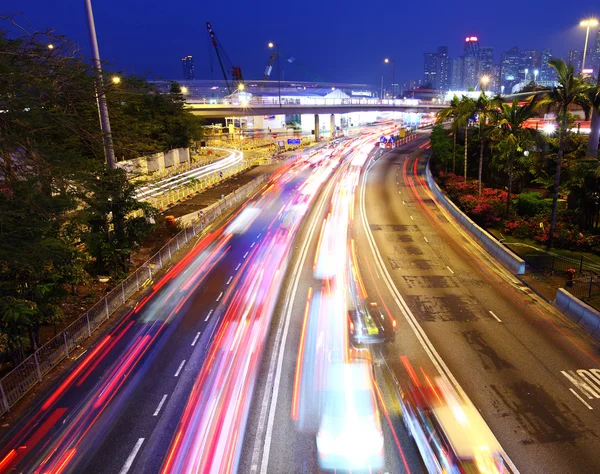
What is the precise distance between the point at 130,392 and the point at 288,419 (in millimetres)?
4825

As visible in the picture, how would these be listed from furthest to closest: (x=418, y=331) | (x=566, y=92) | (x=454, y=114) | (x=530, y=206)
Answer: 1. (x=454, y=114)
2. (x=530, y=206)
3. (x=566, y=92)
4. (x=418, y=331)

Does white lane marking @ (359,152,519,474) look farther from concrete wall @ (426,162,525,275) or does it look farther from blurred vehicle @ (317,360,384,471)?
concrete wall @ (426,162,525,275)

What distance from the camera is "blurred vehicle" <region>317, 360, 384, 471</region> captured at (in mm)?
10203

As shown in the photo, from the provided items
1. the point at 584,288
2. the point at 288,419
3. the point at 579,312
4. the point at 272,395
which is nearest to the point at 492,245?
the point at 584,288

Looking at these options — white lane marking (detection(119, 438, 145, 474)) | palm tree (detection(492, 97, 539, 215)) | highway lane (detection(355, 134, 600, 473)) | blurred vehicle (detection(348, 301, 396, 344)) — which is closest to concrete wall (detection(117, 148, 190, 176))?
highway lane (detection(355, 134, 600, 473))

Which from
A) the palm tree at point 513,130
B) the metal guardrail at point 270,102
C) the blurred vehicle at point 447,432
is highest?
the metal guardrail at point 270,102

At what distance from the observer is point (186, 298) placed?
19797mm

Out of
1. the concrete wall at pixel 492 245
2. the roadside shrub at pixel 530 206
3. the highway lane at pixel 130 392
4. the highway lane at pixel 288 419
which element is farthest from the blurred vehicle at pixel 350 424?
the roadside shrub at pixel 530 206

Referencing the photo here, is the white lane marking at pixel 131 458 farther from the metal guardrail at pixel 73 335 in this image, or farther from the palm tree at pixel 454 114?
the palm tree at pixel 454 114

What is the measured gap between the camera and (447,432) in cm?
1101

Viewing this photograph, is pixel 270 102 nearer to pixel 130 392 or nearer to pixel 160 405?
pixel 130 392

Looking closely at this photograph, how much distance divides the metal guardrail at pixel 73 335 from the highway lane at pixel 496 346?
10803mm

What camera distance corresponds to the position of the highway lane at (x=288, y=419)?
1015cm

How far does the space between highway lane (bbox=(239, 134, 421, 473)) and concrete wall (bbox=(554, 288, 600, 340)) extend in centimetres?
842
